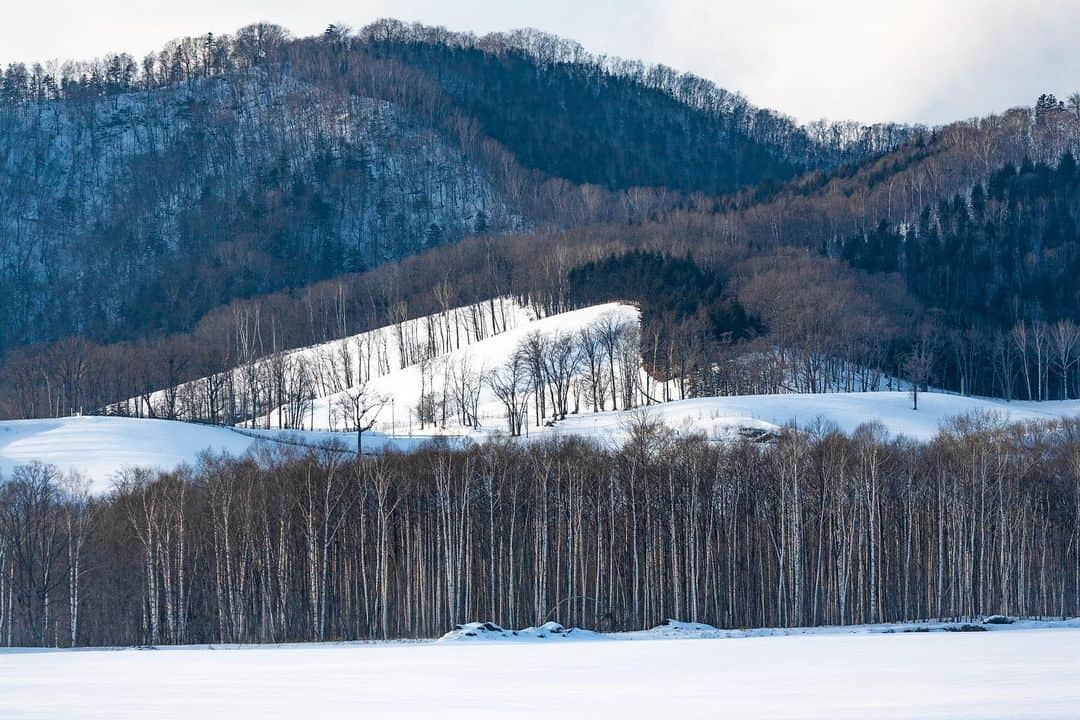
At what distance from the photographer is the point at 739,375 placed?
372 ft

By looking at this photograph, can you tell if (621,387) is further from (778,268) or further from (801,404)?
(778,268)

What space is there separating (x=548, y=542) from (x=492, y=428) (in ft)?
139

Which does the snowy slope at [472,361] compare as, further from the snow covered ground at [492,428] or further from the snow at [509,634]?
the snow at [509,634]

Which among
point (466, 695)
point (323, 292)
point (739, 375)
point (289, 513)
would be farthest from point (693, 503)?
point (323, 292)

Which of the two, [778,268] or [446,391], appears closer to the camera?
[446,391]

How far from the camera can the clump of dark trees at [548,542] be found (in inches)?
2226

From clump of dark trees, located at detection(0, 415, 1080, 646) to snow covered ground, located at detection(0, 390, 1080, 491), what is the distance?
654 inches

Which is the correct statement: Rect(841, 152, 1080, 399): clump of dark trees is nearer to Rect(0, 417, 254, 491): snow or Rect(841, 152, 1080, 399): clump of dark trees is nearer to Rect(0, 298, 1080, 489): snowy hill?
Rect(0, 298, 1080, 489): snowy hill

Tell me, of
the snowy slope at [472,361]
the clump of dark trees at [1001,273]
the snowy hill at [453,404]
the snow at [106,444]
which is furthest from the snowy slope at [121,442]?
the clump of dark trees at [1001,273]

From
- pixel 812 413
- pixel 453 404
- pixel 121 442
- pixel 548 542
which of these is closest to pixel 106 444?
pixel 121 442

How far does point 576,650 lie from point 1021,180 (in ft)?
566

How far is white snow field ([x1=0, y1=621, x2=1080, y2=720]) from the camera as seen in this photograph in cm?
2103

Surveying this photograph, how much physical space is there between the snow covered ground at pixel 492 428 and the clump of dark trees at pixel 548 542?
16.6 m

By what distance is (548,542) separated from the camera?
6166 centimetres
